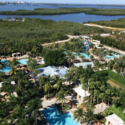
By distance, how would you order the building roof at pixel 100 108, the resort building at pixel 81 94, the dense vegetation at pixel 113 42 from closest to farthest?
1. the building roof at pixel 100 108
2. the resort building at pixel 81 94
3. the dense vegetation at pixel 113 42

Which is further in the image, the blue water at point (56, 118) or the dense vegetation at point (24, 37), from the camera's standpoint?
the dense vegetation at point (24, 37)

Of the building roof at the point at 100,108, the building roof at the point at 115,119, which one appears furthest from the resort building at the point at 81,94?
the building roof at the point at 115,119

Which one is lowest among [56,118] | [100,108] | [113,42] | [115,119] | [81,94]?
[56,118]

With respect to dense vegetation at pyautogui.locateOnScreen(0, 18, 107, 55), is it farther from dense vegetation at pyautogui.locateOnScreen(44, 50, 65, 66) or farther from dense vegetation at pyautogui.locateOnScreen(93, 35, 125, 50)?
dense vegetation at pyautogui.locateOnScreen(93, 35, 125, 50)

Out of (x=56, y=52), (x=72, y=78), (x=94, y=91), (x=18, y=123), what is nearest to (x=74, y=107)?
(x=94, y=91)

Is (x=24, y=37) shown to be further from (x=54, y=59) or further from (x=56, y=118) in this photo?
(x=56, y=118)

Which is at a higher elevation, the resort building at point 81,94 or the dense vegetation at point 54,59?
the dense vegetation at point 54,59

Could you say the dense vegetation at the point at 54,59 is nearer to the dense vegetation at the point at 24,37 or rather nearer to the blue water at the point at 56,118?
the dense vegetation at the point at 24,37

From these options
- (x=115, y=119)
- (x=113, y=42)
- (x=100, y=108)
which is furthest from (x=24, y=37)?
(x=115, y=119)

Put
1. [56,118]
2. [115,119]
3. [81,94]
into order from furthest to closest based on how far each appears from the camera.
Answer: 1. [81,94]
2. [56,118]
3. [115,119]
